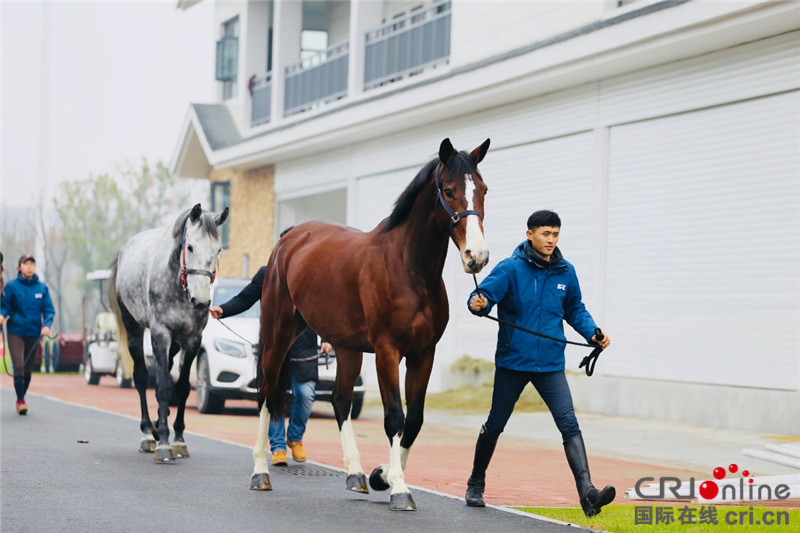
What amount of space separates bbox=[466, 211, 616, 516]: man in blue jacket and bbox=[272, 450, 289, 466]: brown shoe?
323 cm

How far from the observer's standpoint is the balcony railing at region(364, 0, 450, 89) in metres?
24.1

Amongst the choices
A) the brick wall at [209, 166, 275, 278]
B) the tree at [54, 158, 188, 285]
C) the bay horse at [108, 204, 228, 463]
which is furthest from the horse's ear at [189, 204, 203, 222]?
the tree at [54, 158, 188, 285]

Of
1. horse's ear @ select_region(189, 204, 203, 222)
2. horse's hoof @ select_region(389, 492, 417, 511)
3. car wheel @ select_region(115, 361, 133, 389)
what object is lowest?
car wheel @ select_region(115, 361, 133, 389)

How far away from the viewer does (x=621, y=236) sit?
19000mm

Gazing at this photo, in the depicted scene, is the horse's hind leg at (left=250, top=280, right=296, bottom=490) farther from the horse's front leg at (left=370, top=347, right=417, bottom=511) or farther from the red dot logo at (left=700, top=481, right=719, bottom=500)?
the red dot logo at (left=700, top=481, right=719, bottom=500)

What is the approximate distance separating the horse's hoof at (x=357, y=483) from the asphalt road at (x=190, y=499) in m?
0.06

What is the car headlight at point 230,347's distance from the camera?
56.9 ft

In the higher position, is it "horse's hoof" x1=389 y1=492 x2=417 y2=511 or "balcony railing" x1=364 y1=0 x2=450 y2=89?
"balcony railing" x1=364 y1=0 x2=450 y2=89

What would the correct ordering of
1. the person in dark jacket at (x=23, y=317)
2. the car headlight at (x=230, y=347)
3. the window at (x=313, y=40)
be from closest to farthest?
1. the person in dark jacket at (x=23, y=317)
2. the car headlight at (x=230, y=347)
3. the window at (x=313, y=40)

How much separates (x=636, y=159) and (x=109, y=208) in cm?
6003

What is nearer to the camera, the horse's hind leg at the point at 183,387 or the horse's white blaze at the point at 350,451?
the horse's white blaze at the point at 350,451

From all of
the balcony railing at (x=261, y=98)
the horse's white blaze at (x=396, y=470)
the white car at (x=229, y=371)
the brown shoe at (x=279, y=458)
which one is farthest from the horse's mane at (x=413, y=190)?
the balcony railing at (x=261, y=98)

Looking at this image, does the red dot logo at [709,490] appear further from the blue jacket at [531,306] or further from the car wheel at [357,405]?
the car wheel at [357,405]

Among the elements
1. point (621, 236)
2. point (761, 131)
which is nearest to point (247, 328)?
point (621, 236)
